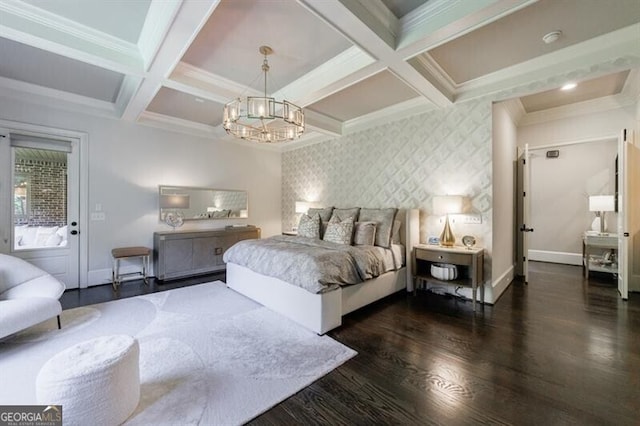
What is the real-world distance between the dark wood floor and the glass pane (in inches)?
49.3

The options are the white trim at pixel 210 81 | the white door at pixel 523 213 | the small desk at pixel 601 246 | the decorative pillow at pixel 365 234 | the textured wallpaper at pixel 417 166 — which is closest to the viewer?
the white trim at pixel 210 81

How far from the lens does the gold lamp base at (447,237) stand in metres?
3.79

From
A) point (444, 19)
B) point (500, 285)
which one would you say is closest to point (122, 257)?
point (444, 19)

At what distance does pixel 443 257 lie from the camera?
3.56 metres

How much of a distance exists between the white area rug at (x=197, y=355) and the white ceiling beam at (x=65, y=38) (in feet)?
9.26

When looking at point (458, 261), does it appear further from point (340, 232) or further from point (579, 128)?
point (579, 128)

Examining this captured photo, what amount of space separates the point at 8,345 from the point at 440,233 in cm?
515

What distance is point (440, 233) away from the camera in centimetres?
408

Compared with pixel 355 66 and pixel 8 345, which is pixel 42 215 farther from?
pixel 355 66

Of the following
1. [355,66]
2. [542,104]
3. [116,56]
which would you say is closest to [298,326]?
[355,66]

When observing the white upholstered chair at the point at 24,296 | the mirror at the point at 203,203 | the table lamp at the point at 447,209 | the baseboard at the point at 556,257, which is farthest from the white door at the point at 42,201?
the baseboard at the point at 556,257

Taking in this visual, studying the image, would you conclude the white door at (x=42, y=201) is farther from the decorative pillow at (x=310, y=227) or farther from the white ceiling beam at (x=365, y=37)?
the white ceiling beam at (x=365, y=37)

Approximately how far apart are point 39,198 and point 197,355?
12.6 feet

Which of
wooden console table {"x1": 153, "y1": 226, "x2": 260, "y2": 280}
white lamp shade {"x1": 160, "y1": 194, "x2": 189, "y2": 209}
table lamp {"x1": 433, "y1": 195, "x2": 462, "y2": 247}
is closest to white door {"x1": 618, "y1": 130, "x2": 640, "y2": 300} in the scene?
table lamp {"x1": 433, "y1": 195, "x2": 462, "y2": 247}
